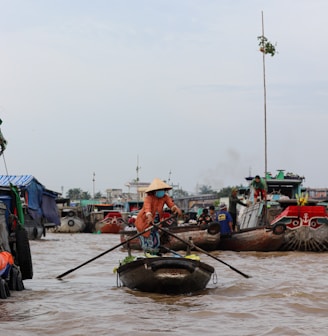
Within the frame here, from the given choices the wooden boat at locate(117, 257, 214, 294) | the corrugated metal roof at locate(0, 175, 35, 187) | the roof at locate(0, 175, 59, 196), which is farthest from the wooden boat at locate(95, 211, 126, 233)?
the wooden boat at locate(117, 257, 214, 294)

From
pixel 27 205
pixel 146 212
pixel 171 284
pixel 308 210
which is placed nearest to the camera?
pixel 171 284

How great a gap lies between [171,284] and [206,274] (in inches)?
23.0

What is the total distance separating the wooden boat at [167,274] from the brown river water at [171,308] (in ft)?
0.43

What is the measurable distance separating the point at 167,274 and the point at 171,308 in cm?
77

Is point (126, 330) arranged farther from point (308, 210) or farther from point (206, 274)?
point (308, 210)

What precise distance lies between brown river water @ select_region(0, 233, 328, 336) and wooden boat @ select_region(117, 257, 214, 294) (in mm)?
131

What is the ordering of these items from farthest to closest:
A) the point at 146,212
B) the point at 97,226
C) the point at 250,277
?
the point at 97,226, the point at 250,277, the point at 146,212

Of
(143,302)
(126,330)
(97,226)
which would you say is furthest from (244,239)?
(97,226)

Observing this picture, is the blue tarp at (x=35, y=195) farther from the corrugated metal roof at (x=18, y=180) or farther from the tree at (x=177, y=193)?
the tree at (x=177, y=193)

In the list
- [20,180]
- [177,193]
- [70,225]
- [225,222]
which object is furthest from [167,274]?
[177,193]

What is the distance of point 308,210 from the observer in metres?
15.8

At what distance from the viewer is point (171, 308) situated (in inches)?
309

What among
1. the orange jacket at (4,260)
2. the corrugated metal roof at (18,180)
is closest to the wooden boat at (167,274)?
the orange jacket at (4,260)

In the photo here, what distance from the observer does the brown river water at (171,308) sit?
6.64 metres
